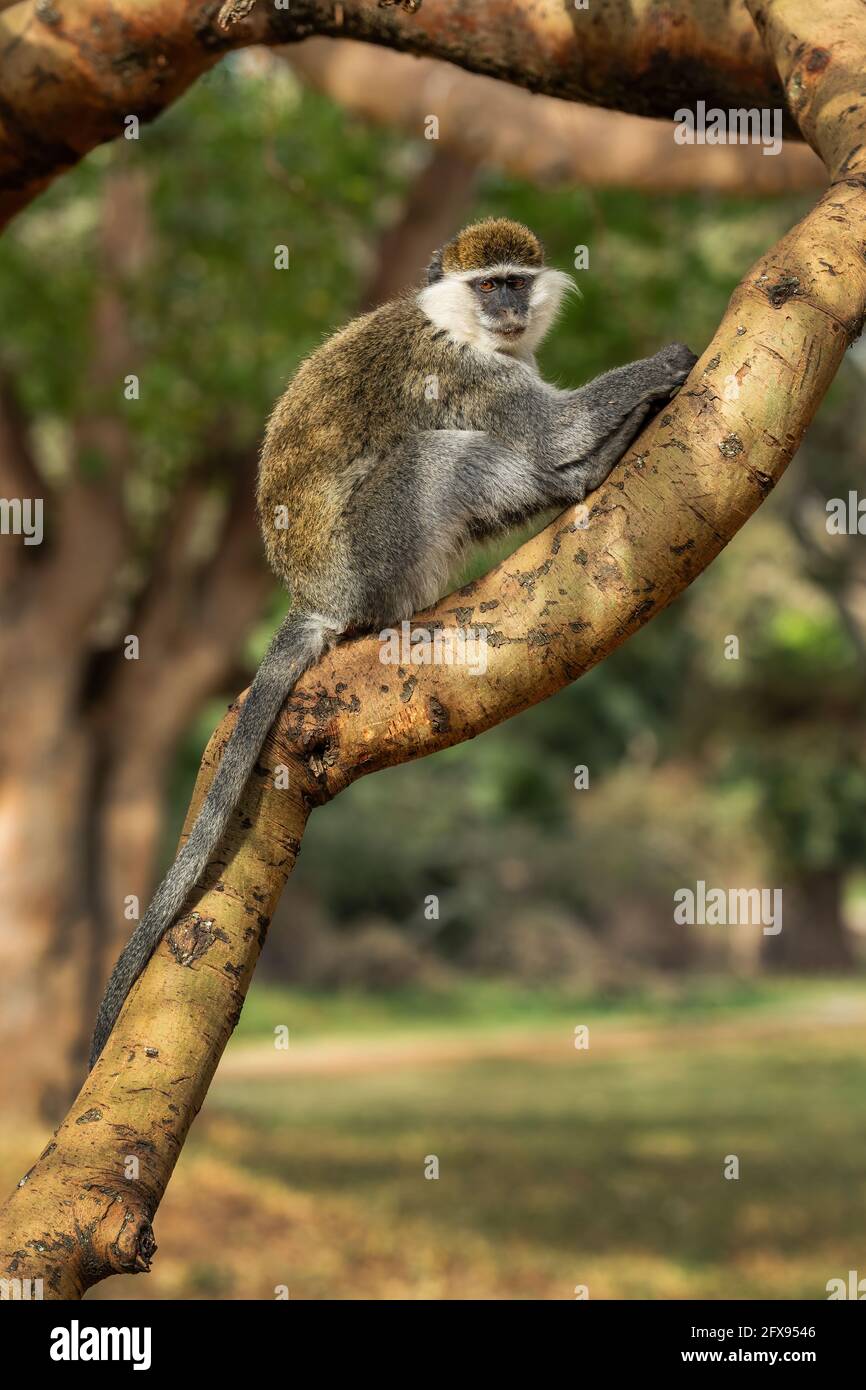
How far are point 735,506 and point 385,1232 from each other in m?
7.17

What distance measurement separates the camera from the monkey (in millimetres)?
3500

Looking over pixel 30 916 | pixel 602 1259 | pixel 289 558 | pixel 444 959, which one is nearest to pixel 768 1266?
pixel 602 1259

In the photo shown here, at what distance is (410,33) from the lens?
3760 mm

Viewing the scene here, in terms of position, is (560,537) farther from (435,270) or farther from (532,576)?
(435,270)

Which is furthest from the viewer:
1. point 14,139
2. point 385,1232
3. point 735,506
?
point 385,1232

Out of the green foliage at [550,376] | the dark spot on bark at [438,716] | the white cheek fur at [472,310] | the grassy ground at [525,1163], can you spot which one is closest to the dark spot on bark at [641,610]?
the dark spot on bark at [438,716]

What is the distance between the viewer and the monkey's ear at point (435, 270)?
4039 millimetres

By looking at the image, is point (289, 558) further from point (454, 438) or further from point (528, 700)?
point (528, 700)

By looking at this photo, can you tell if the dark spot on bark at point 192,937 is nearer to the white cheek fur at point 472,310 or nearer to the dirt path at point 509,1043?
the white cheek fur at point 472,310

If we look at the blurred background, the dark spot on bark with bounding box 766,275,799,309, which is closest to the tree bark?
the blurred background

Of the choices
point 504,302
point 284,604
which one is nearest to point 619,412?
point 504,302

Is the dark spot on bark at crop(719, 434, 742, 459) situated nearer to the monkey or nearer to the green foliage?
the monkey

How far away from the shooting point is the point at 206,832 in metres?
2.89

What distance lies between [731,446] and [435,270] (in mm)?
1704
